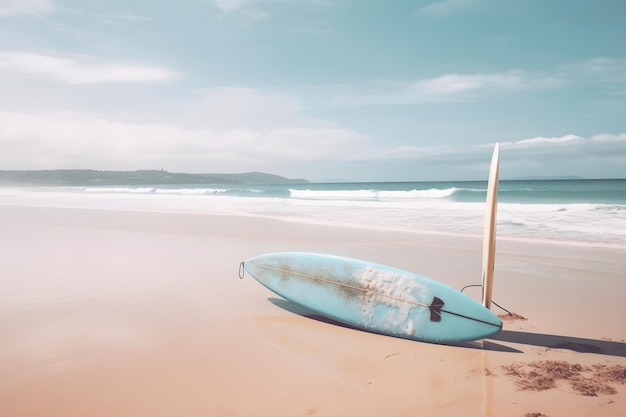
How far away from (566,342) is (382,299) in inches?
57.2

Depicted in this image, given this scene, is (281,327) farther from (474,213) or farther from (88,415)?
(474,213)

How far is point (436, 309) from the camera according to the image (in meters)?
3.34

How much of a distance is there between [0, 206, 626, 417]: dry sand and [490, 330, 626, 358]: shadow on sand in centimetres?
2

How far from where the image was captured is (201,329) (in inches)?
141

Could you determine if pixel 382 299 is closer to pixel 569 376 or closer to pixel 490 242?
pixel 490 242

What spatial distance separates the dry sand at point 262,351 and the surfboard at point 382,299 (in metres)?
0.12

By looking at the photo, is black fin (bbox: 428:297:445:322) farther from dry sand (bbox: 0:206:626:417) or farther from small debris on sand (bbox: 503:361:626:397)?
small debris on sand (bbox: 503:361:626:397)

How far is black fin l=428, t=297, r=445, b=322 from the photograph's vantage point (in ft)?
10.9

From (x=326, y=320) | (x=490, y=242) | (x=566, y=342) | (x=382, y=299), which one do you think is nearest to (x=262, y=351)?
(x=326, y=320)

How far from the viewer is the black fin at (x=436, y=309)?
3.32 meters

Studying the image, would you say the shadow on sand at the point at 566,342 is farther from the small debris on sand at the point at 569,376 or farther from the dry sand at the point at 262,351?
the small debris on sand at the point at 569,376

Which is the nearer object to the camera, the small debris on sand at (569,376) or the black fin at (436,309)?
the small debris on sand at (569,376)

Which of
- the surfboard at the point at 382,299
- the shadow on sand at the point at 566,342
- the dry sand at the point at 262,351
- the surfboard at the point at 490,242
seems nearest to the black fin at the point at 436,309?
the surfboard at the point at 382,299

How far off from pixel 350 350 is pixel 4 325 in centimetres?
293
